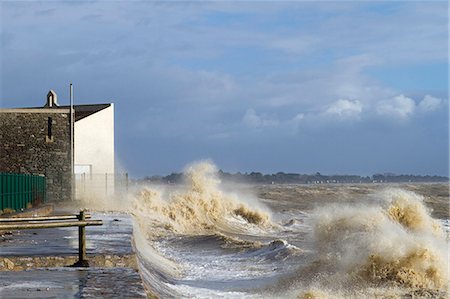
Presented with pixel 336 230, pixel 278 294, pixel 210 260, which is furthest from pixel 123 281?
pixel 336 230

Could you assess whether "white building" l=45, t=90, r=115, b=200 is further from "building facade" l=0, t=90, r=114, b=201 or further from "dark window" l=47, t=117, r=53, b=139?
"dark window" l=47, t=117, r=53, b=139

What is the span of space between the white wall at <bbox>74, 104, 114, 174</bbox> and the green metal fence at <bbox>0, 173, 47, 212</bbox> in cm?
401

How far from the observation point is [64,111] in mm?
34094

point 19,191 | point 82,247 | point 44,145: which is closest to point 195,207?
point 44,145

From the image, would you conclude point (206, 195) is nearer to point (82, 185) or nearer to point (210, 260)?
point (82, 185)

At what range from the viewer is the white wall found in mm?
35594

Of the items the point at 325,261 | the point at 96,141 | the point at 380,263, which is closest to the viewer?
the point at 380,263

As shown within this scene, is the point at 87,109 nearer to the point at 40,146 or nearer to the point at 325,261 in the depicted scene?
the point at 40,146

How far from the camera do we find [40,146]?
34250 millimetres

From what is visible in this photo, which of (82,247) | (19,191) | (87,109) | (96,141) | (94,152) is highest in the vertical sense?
(87,109)

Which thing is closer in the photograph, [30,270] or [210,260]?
[30,270]

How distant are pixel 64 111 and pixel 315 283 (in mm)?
21687

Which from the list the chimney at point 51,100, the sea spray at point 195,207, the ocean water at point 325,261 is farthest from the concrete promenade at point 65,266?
the chimney at point 51,100

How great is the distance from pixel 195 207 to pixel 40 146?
9.26 metres
